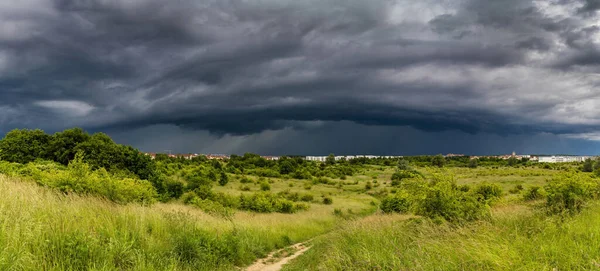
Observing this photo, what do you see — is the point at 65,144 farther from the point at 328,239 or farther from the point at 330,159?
the point at 330,159

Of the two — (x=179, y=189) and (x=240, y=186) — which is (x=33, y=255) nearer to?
(x=179, y=189)

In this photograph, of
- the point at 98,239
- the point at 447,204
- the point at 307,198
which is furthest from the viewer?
the point at 307,198

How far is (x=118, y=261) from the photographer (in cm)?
853

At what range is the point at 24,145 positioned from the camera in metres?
40.2

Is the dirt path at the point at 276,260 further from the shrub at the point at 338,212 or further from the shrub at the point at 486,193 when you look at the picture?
the shrub at the point at 338,212

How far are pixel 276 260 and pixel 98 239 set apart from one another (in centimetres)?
1051

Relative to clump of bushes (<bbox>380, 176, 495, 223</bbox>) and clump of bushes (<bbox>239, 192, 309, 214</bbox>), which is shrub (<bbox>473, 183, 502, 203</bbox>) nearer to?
clump of bushes (<bbox>380, 176, 495, 223</bbox>)

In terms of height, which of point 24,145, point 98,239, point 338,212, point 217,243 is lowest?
point 338,212

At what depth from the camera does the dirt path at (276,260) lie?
1580cm

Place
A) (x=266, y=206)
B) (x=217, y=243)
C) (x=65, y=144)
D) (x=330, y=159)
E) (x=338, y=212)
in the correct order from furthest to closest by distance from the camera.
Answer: (x=330, y=159) → (x=338, y=212) → (x=266, y=206) → (x=65, y=144) → (x=217, y=243)

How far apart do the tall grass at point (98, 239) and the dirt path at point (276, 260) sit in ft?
1.85

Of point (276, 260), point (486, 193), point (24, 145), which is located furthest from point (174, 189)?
point (486, 193)

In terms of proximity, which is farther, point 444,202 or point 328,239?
point 328,239

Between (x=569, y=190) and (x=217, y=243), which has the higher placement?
(x=569, y=190)
